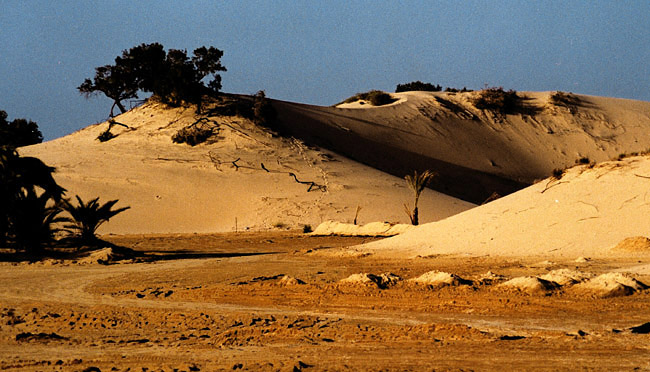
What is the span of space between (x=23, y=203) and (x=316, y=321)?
12264mm

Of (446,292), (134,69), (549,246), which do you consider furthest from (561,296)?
(134,69)

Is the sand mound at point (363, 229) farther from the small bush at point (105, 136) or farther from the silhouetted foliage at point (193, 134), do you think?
the small bush at point (105, 136)

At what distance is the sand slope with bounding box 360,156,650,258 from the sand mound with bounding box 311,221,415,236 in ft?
23.3

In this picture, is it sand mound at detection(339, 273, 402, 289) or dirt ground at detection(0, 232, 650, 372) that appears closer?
dirt ground at detection(0, 232, 650, 372)

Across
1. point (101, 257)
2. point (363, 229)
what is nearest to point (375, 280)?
point (101, 257)

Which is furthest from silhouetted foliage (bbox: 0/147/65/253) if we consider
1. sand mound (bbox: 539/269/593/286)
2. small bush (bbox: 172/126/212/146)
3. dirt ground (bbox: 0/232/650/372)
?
small bush (bbox: 172/126/212/146)

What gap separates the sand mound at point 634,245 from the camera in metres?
13.0

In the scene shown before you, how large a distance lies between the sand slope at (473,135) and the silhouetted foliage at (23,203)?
27.0 meters

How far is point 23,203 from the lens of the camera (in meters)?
17.6

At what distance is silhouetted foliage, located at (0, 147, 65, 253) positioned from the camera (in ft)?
57.0

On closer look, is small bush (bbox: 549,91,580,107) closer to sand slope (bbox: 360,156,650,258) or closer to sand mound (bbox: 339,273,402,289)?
sand slope (bbox: 360,156,650,258)

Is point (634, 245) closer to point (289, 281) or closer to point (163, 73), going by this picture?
point (289, 281)

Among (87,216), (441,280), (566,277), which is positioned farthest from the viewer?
(87,216)

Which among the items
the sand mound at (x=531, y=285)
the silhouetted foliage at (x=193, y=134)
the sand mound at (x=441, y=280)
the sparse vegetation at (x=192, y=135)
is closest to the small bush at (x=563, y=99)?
the silhouetted foliage at (x=193, y=134)
